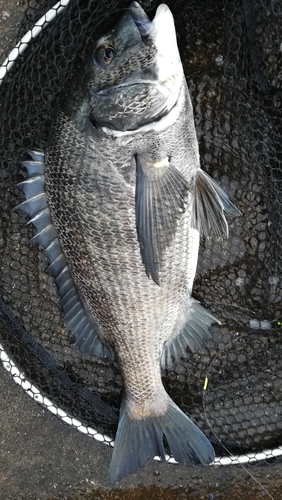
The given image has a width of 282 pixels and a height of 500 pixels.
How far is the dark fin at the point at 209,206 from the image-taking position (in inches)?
74.5

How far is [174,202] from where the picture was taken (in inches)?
71.4

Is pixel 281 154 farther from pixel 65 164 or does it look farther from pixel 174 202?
pixel 65 164

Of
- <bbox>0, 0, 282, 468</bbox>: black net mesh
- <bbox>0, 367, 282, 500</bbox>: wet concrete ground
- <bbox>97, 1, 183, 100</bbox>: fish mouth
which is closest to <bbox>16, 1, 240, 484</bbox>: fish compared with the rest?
<bbox>97, 1, 183, 100</bbox>: fish mouth

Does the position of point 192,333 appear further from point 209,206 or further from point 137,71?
point 137,71

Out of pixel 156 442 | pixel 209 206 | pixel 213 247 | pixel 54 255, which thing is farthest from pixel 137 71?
pixel 156 442

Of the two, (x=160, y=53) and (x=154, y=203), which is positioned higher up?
(x=160, y=53)

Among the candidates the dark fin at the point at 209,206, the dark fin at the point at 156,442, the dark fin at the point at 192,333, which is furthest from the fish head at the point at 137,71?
the dark fin at the point at 156,442

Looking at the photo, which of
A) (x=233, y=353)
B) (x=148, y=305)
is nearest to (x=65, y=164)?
(x=148, y=305)

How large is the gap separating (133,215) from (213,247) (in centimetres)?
57

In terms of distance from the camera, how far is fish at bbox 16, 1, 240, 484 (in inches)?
66.6

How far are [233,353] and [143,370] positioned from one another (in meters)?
0.45

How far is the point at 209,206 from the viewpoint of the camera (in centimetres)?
191

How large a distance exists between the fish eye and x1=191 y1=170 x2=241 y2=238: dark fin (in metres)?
0.47

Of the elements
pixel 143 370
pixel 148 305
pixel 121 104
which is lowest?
pixel 143 370
